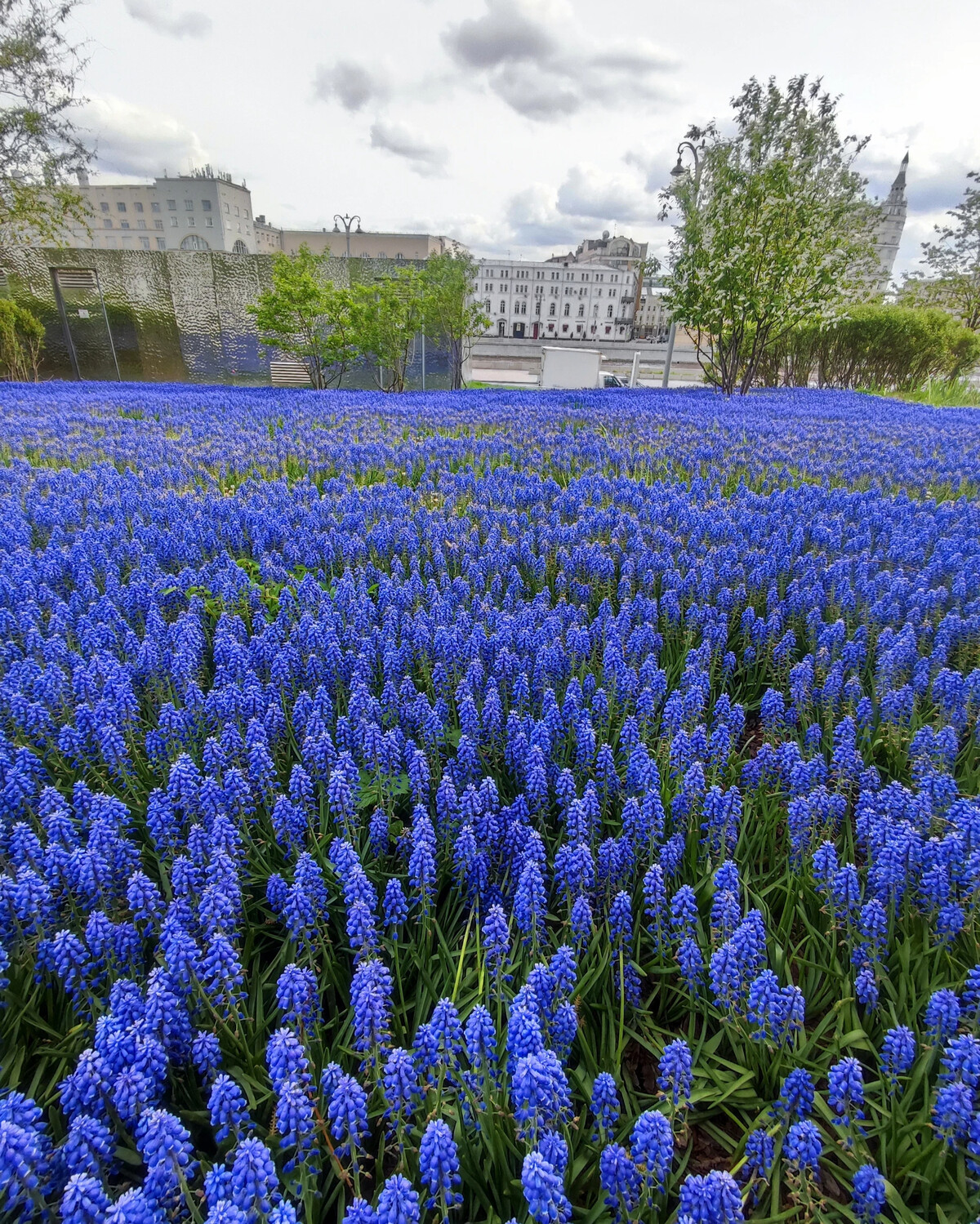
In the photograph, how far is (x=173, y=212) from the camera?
111m

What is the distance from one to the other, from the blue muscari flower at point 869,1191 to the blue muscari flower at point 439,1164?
98 cm

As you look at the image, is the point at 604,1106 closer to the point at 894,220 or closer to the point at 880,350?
the point at 880,350

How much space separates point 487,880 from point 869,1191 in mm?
1416

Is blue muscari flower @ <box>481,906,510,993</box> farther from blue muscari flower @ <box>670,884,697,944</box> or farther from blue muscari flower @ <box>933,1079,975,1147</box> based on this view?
blue muscari flower @ <box>933,1079,975,1147</box>

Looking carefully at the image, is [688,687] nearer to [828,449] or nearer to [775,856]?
[775,856]

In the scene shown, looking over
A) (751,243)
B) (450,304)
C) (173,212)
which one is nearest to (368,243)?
(173,212)

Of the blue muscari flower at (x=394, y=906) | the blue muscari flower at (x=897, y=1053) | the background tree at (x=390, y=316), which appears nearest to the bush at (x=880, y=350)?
the background tree at (x=390, y=316)

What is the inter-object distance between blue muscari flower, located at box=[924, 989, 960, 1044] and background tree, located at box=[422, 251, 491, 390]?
28.8m

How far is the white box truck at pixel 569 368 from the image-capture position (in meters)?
31.6

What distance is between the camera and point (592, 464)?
9.29 metres

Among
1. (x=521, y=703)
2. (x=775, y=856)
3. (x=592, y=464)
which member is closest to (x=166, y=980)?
(x=521, y=703)

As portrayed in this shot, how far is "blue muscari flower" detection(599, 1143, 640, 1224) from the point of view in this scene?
1516 millimetres

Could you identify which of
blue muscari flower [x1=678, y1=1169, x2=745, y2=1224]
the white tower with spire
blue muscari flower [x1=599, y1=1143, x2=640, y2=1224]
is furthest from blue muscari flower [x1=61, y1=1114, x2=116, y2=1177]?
the white tower with spire

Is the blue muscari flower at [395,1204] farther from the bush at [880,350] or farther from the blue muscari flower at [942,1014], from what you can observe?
the bush at [880,350]
